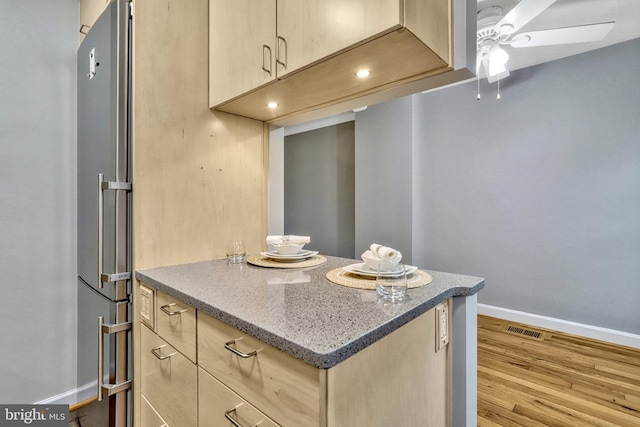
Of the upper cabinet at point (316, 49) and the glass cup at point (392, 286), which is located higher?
the upper cabinet at point (316, 49)

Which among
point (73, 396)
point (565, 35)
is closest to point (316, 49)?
point (565, 35)

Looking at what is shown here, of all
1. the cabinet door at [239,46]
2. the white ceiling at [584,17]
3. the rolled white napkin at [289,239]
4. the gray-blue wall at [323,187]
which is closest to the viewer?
the cabinet door at [239,46]

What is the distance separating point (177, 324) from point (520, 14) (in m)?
2.34

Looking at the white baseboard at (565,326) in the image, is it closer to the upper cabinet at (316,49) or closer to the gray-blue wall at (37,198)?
the upper cabinet at (316,49)

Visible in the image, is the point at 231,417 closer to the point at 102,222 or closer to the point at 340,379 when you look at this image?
the point at 340,379

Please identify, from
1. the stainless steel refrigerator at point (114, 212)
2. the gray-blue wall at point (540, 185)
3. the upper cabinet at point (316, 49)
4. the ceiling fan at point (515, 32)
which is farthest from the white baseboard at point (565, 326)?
the stainless steel refrigerator at point (114, 212)

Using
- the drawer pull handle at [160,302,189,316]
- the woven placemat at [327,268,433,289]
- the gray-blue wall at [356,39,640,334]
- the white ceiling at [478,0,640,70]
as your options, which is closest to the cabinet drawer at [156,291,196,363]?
the drawer pull handle at [160,302,189,316]

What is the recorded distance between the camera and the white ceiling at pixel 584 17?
2.01 meters

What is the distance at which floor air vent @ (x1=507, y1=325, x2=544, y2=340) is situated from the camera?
2.72 metres

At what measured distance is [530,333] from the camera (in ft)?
9.14

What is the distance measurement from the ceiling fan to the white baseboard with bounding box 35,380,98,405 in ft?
9.72

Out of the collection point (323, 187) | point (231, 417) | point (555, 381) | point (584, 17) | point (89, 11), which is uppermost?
point (584, 17)

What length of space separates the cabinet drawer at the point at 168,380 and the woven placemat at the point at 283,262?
446 mm

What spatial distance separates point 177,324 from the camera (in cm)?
100
